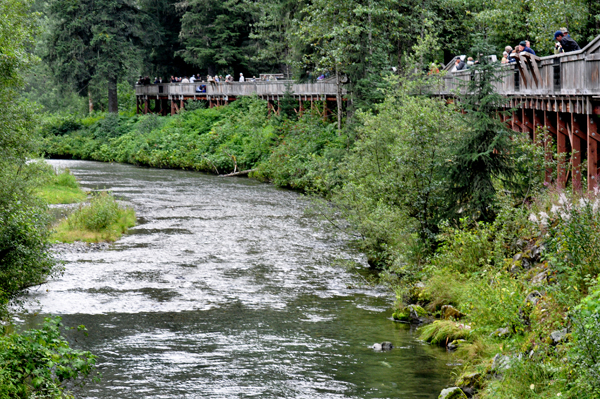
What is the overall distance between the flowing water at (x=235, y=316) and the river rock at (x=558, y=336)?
2.11 m

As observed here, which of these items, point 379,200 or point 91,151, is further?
point 91,151

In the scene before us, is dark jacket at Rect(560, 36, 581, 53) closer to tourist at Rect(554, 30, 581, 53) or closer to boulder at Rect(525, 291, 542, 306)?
tourist at Rect(554, 30, 581, 53)

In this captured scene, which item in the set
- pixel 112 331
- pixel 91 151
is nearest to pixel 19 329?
pixel 112 331

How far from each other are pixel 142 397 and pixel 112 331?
391cm

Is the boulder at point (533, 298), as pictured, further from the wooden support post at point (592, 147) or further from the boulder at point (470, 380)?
the wooden support post at point (592, 147)

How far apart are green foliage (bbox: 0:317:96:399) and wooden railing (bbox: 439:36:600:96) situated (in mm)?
10882

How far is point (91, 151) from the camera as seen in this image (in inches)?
2339

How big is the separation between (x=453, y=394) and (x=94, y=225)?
1815 cm

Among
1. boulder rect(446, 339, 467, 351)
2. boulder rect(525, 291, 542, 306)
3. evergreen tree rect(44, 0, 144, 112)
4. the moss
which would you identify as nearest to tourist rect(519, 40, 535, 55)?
the moss

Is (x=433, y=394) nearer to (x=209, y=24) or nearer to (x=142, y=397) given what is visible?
(x=142, y=397)

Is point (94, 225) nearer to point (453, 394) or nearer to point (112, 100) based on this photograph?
point (453, 394)

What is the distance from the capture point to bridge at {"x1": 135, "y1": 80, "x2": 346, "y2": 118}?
4688 cm

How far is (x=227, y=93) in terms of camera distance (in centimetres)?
5675

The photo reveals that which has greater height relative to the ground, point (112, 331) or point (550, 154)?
point (550, 154)
